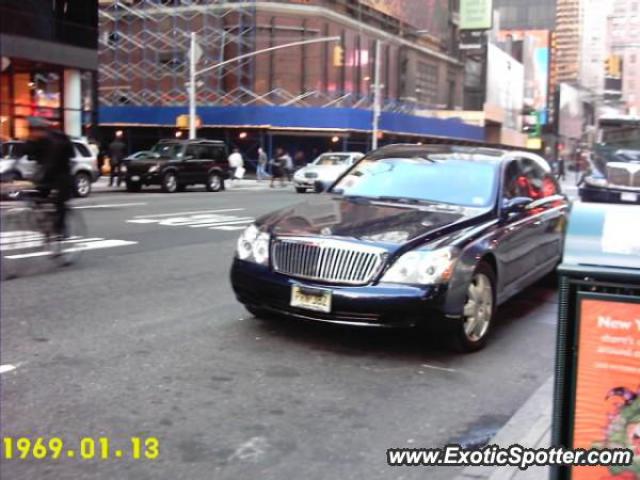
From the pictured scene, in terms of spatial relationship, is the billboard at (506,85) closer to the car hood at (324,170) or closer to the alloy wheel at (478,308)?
the car hood at (324,170)

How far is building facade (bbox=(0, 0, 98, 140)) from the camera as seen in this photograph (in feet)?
86.9

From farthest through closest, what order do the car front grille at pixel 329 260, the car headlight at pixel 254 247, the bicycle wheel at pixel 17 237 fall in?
the bicycle wheel at pixel 17 237
the car headlight at pixel 254 247
the car front grille at pixel 329 260

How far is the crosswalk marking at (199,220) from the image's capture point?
13.6m

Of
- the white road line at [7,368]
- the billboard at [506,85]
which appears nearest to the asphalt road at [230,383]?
the white road line at [7,368]

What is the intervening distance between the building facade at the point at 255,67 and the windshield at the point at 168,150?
14.6 m

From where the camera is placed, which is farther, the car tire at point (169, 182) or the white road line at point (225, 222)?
the car tire at point (169, 182)

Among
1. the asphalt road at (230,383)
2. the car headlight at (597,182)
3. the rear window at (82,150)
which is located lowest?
the asphalt road at (230,383)

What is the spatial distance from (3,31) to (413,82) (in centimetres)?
3567

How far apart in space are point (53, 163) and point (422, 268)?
222 inches

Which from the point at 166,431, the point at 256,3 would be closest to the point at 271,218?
the point at 166,431

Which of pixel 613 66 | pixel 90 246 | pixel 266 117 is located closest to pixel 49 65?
pixel 266 117

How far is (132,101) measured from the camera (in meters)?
46.2

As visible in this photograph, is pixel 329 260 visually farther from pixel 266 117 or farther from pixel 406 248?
pixel 266 117

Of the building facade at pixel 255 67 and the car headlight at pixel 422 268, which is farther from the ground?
the building facade at pixel 255 67
